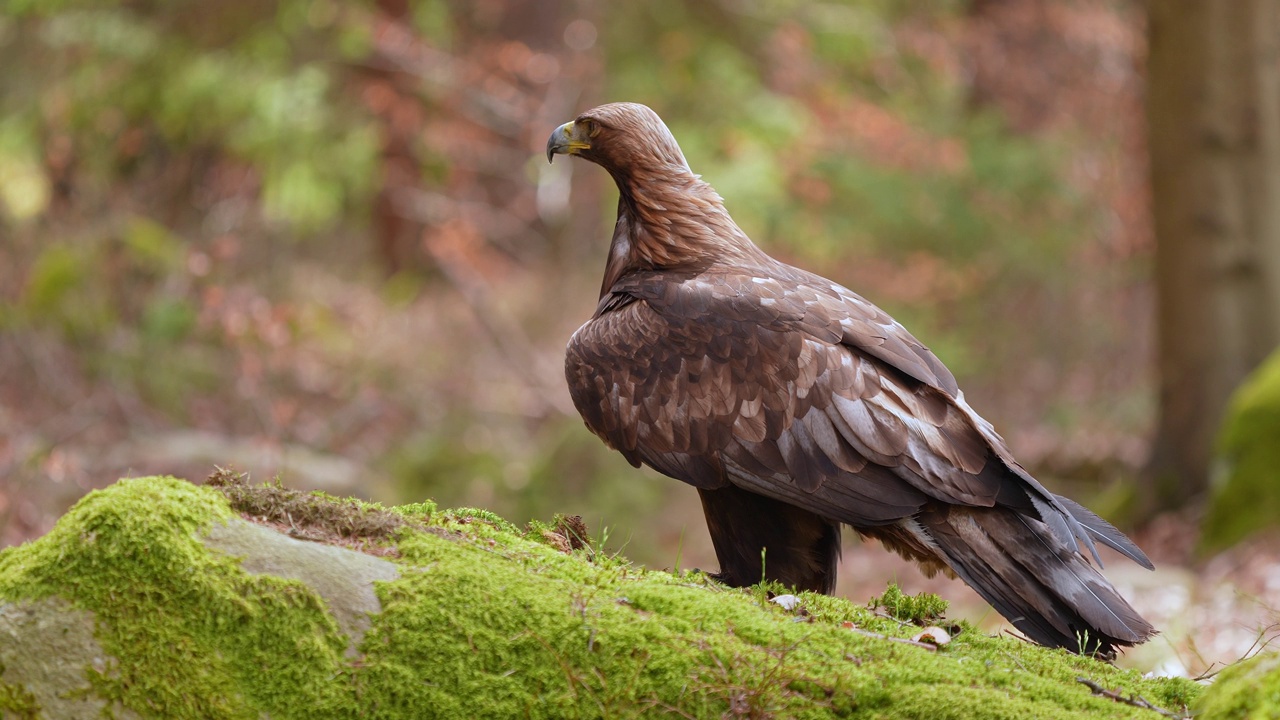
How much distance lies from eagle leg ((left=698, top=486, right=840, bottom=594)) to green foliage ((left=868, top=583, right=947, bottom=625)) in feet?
2.73

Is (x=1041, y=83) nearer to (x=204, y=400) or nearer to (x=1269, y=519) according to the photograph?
(x=1269, y=519)

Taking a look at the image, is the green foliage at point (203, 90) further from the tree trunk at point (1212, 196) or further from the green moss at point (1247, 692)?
the green moss at point (1247, 692)

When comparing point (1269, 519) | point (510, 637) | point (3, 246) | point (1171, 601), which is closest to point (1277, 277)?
point (1269, 519)

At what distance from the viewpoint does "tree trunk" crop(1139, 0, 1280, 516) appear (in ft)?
33.4

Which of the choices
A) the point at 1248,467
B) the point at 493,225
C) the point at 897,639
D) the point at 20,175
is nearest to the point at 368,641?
the point at 897,639

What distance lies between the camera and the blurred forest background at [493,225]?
424 inches

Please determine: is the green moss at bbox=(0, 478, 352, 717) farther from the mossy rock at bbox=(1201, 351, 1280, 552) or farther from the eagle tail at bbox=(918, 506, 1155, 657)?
the mossy rock at bbox=(1201, 351, 1280, 552)

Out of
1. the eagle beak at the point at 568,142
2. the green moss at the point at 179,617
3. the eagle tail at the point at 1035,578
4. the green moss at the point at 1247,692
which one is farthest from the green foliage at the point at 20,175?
the green moss at the point at 1247,692

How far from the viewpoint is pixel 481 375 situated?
1503 cm

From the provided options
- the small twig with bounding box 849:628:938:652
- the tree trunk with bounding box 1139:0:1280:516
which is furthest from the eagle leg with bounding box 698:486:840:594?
the tree trunk with bounding box 1139:0:1280:516

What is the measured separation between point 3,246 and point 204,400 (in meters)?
2.39

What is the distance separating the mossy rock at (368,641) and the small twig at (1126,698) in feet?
0.30

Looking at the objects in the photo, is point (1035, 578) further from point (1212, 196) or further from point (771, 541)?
point (1212, 196)

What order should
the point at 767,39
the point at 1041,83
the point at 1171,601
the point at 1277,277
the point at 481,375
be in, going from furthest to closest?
1. the point at 1041,83
2. the point at 767,39
3. the point at 481,375
4. the point at 1277,277
5. the point at 1171,601
